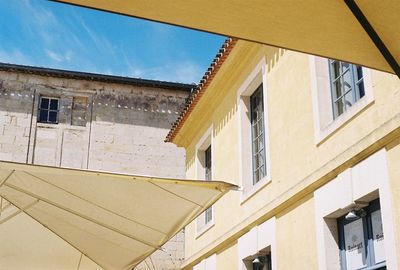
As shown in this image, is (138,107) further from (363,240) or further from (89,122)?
(363,240)

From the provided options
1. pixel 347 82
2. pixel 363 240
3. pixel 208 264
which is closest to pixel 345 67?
pixel 347 82

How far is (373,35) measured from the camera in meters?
3.54

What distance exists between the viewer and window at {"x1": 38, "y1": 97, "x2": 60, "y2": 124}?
66.6 feet

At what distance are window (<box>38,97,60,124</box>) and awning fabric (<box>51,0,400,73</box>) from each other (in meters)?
17.5

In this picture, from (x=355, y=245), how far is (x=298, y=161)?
170 cm

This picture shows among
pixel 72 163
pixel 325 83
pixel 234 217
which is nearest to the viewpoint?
pixel 325 83

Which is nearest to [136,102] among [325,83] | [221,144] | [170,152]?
[170,152]

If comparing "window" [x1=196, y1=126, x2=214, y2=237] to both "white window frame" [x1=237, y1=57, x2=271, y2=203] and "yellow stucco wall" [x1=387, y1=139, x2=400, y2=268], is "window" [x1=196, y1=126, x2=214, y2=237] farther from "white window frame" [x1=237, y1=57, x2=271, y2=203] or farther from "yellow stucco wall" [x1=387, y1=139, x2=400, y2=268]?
"yellow stucco wall" [x1=387, y1=139, x2=400, y2=268]

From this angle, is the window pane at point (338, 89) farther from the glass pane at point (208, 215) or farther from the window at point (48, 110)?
the window at point (48, 110)

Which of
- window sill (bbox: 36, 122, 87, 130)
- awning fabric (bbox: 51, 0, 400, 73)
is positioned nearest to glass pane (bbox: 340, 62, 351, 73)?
awning fabric (bbox: 51, 0, 400, 73)

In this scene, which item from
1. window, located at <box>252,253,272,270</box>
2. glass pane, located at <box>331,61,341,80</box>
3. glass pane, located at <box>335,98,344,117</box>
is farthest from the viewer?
window, located at <box>252,253,272,270</box>

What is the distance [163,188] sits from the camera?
260 inches

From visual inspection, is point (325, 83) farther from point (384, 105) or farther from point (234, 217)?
point (234, 217)

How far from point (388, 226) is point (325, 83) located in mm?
2514
